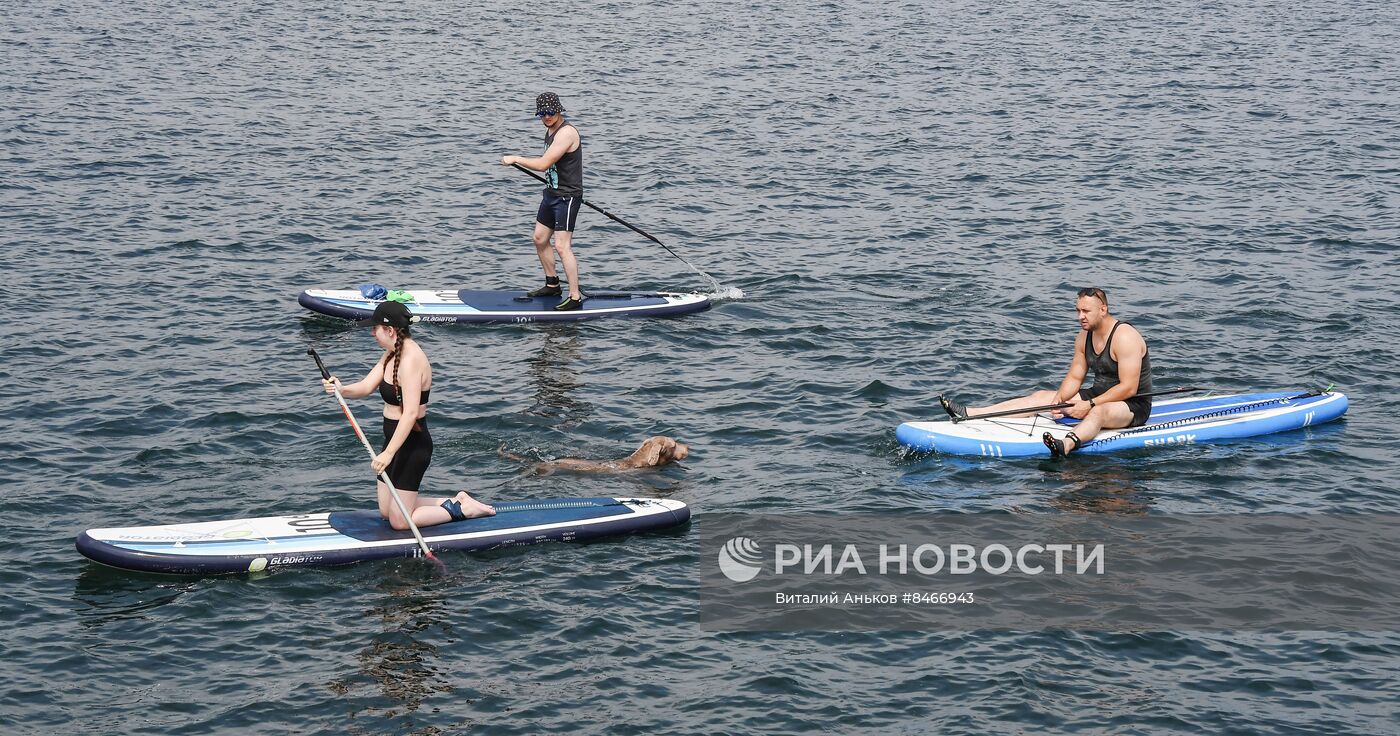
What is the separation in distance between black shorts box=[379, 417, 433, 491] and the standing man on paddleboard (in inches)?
→ 268

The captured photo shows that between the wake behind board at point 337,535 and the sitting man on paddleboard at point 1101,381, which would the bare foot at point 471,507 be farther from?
the sitting man on paddleboard at point 1101,381

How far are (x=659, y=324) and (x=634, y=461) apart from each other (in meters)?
5.21

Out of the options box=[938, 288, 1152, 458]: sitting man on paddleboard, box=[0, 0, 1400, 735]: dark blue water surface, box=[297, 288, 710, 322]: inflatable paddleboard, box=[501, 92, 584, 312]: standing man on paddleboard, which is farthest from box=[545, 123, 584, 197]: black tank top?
box=[938, 288, 1152, 458]: sitting man on paddleboard

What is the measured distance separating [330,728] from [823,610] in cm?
397

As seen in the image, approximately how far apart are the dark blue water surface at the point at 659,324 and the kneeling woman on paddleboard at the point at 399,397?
71cm

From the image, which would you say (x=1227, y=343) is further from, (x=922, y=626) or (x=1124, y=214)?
(x=922, y=626)

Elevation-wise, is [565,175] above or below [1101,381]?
above

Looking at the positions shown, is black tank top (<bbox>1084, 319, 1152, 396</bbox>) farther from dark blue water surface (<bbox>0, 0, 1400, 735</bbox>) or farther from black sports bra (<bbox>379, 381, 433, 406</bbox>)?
black sports bra (<bbox>379, 381, 433, 406</bbox>)

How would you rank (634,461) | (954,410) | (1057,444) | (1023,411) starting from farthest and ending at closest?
(954,410), (1023,411), (1057,444), (634,461)

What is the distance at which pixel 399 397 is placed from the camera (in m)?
11.7

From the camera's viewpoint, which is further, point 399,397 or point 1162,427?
point 1162,427

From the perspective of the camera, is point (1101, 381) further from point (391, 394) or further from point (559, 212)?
point (391, 394)

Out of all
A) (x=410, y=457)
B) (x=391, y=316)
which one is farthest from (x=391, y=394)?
(x=391, y=316)

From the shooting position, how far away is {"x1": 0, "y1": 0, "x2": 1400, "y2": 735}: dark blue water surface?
10.7m
